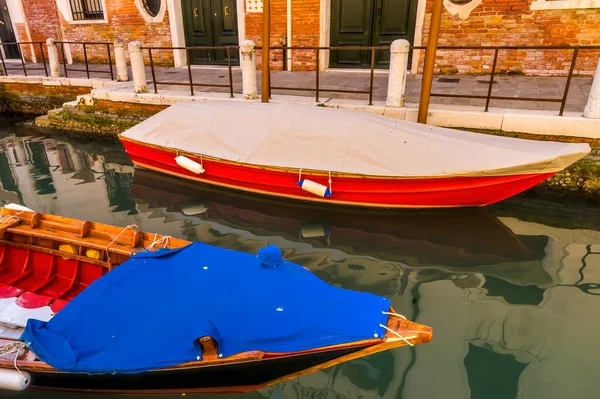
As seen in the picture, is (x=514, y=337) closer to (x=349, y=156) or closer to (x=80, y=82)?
(x=349, y=156)

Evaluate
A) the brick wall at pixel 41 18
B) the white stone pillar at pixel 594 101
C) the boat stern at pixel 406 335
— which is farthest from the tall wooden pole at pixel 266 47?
the brick wall at pixel 41 18

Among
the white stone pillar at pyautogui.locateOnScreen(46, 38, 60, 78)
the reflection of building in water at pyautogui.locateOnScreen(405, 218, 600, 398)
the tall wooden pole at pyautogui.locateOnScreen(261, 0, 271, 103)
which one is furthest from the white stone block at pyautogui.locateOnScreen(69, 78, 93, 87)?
the reflection of building in water at pyautogui.locateOnScreen(405, 218, 600, 398)

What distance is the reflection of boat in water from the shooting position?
5.10m

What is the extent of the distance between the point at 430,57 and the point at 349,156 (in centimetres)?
227

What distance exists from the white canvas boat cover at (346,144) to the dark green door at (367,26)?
510 cm

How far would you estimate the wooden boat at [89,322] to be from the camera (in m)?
2.64

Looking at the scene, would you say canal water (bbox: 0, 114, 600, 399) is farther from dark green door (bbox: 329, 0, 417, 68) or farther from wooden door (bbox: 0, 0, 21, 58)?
wooden door (bbox: 0, 0, 21, 58)

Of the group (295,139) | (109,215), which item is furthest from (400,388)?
(109,215)

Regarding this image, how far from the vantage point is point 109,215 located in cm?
619

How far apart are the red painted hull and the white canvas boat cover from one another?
137mm

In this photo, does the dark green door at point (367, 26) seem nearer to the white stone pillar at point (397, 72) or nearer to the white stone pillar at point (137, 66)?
the white stone pillar at point (397, 72)

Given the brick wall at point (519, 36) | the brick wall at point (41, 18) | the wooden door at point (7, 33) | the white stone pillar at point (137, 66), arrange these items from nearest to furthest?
the brick wall at point (519, 36) < the white stone pillar at point (137, 66) < the brick wall at point (41, 18) < the wooden door at point (7, 33)

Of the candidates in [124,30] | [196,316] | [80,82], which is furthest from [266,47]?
[124,30]

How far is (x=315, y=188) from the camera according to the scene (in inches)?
228
